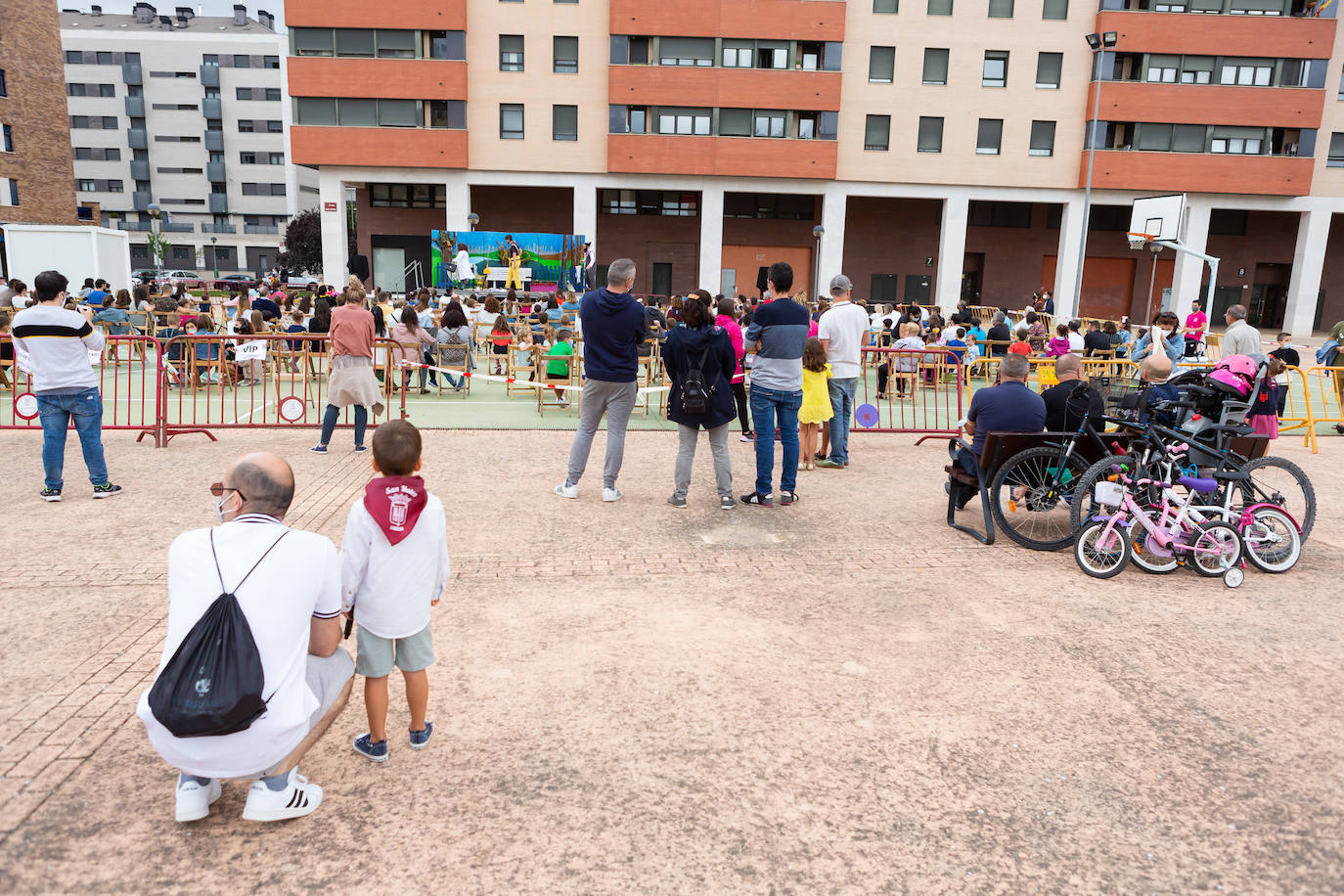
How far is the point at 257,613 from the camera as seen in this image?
2.82 m

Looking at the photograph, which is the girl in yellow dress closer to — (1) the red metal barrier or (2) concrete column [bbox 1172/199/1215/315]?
(1) the red metal barrier

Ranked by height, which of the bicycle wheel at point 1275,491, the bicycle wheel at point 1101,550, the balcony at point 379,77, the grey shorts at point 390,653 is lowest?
the bicycle wheel at point 1101,550

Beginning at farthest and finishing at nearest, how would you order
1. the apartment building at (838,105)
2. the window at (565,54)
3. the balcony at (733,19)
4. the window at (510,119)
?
the window at (510,119) → the window at (565,54) → the apartment building at (838,105) → the balcony at (733,19)

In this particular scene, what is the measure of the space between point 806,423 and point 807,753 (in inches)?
218

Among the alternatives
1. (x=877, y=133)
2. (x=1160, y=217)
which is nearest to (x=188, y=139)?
(x=877, y=133)

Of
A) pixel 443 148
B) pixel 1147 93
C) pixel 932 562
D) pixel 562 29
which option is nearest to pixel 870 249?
pixel 1147 93

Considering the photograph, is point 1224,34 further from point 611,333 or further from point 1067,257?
point 611,333

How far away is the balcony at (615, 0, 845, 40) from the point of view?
112 feet

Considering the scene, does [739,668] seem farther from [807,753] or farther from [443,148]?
[443,148]

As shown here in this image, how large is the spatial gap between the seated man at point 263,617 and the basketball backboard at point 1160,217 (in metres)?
25.2

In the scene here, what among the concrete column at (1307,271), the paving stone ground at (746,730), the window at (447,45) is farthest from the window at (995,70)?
the paving stone ground at (746,730)

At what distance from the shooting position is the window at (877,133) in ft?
117

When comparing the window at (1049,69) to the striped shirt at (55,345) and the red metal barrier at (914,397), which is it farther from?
the striped shirt at (55,345)

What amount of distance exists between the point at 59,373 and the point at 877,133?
3393cm
